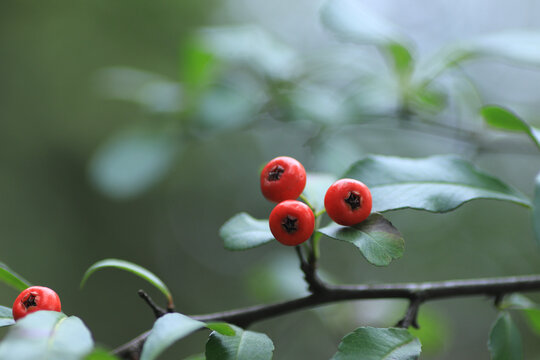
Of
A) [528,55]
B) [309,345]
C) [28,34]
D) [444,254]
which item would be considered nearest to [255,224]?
[528,55]

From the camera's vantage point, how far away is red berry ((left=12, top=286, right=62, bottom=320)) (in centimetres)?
81

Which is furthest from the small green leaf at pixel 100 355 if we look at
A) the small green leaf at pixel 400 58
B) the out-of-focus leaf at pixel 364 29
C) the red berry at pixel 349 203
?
the small green leaf at pixel 400 58

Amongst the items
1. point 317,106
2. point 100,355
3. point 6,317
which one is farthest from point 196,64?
point 100,355

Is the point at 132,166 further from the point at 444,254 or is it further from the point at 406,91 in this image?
the point at 444,254

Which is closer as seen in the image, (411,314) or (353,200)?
(353,200)

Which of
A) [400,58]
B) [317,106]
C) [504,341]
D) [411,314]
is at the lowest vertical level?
[504,341]

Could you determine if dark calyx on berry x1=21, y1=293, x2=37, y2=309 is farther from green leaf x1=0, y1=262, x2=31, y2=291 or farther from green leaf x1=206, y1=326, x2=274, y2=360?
green leaf x1=206, y1=326, x2=274, y2=360

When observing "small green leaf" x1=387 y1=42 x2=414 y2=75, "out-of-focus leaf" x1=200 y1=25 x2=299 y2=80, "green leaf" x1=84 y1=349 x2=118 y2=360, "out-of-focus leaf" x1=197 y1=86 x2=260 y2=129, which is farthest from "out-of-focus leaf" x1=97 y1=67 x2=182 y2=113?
"green leaf" x1=84 y1=349 x2=118 y2=360

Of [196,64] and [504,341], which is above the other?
[196,64]

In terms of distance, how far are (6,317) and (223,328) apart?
0.39 m

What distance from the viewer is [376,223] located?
847mm

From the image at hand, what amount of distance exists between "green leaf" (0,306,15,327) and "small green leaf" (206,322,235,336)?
0.35 m

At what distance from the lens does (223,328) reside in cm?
77

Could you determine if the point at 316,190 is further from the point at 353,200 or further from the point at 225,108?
the point at 225,108
